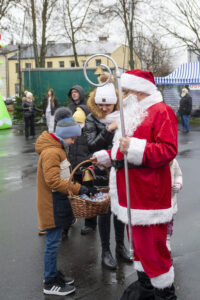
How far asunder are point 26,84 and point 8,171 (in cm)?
1308

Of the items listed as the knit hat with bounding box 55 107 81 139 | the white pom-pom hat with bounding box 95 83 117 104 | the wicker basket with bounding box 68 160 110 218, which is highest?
the white pom-pom hat with bounding box 95 83 117 104

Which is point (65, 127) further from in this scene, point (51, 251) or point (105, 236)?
point (105, 236)


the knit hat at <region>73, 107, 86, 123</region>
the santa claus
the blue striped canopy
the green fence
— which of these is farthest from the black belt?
the green fence

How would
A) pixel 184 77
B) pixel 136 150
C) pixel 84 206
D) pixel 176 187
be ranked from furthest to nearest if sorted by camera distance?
1. pixel 184 77
2. pixel 176 187
3. pixel 84 206
4. pixel 136 150

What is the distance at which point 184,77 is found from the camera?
2084cm

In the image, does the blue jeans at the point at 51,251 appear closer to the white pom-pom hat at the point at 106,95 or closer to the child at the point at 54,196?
the child at the point at 54,196

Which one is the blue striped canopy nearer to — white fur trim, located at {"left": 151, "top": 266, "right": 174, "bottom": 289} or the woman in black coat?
the woman in black coat

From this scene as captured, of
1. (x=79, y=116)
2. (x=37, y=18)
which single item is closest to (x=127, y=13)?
(x=37, y=18)

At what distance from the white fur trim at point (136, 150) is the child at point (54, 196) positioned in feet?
2.88

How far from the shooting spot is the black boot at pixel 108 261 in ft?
13.2

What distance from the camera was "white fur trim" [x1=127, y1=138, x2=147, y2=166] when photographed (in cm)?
283

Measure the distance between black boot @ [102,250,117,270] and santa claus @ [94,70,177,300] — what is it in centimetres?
92

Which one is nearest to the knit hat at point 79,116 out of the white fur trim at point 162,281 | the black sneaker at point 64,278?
the black sneaker at point 64,278

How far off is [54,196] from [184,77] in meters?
18.4
